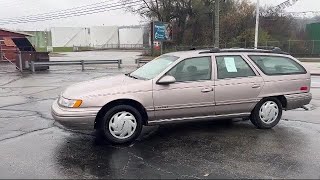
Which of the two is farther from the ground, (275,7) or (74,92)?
(275,7)

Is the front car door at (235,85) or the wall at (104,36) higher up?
the wall at (104,36)

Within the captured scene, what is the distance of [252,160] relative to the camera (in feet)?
15.3

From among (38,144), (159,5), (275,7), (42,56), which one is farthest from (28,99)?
(275,7)

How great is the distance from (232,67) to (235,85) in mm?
354

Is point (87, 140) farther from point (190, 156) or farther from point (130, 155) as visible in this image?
point (190, 156)

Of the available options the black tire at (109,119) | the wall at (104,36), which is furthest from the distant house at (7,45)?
the wall at (104,36)

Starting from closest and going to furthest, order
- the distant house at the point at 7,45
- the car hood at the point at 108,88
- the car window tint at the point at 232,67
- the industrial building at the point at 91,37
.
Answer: the car hood at the point at 108,88 < the car window tint at the point at 232,67 < the distant house at the point at 7,45 < the industrial building at the point at 91,37

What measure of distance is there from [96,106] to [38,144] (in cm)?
118

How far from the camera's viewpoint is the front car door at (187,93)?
554cm

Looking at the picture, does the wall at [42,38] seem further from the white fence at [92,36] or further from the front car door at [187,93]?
the front car door at [187,93]

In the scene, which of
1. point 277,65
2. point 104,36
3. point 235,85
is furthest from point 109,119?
point 104,36

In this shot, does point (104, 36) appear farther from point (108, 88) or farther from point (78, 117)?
point (78, 117)

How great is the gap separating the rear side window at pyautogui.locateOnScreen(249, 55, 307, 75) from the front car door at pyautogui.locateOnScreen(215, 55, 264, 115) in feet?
0.77

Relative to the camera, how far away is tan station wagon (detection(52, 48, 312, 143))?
5.29 meters
